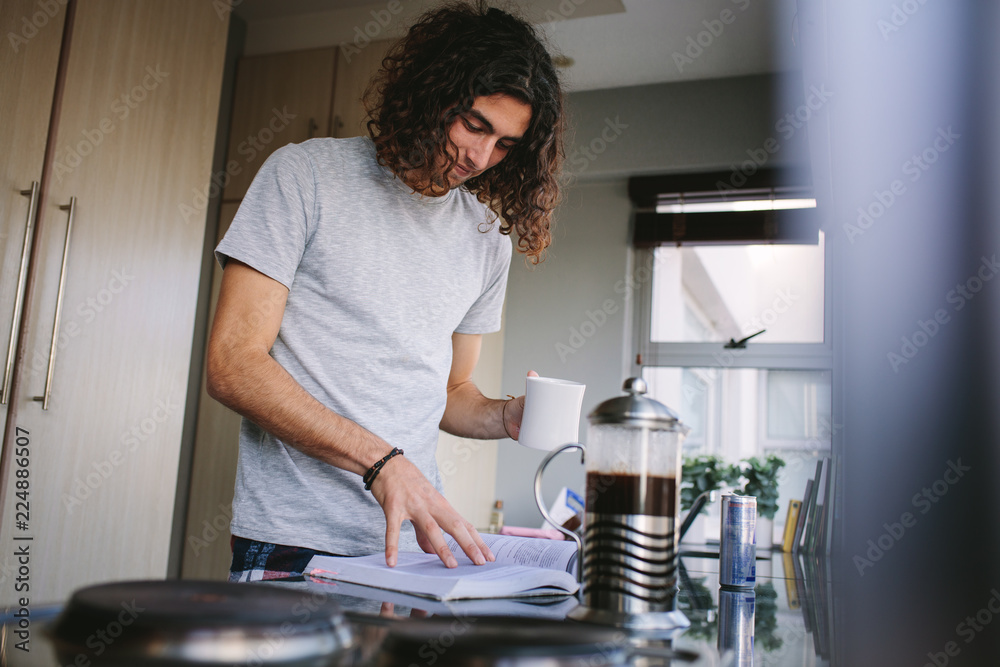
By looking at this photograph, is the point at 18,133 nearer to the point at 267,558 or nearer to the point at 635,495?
the point at 267,558

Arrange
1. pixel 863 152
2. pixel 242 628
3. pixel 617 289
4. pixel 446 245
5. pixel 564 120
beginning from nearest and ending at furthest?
pixel 242 628 < pixel 863 152 < pixel 446 245 < pixel 564 120 < pixel 617 289

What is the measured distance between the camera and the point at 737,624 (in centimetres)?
76

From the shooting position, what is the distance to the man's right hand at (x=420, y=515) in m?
0.83

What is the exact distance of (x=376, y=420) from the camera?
3.76ft

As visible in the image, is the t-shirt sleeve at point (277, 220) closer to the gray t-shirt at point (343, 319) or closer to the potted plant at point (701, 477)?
the gray t-shirt at point (343, 319)

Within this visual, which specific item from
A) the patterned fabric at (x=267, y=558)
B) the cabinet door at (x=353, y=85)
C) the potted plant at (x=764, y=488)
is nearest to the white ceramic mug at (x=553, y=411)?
the patterned fabric at (x=267, y=558)

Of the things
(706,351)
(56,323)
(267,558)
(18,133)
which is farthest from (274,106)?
(267,558)

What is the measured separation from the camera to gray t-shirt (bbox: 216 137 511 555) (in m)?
1.07

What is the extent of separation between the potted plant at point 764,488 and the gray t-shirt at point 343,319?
239 cm

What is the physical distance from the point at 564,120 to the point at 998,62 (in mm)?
1075

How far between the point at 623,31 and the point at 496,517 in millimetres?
2348

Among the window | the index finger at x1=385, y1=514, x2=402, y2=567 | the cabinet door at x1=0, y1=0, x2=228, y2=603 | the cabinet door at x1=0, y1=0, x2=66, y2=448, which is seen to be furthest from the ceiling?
the index finger at x1=385, y1=514, x2=402, y2=567

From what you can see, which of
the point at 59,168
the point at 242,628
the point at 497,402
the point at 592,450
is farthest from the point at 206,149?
the point at 242,628

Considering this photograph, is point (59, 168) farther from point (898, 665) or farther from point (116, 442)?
point (898, 665)
